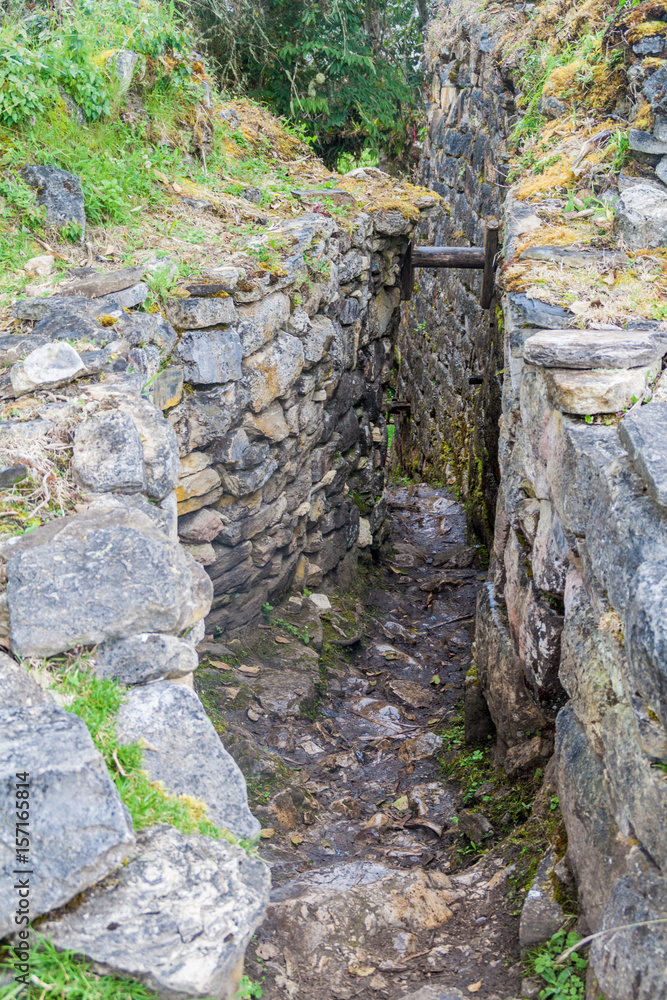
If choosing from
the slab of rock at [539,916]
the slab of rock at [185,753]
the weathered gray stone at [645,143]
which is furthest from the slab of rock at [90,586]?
the weathered gray stone at [645,143]

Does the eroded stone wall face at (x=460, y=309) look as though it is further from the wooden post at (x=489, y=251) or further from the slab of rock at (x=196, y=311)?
the slab of rock at (x=196, y=311)

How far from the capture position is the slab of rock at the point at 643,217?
3.50 m

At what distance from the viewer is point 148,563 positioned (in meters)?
1.93

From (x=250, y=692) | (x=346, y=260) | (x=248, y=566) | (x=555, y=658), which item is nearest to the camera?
(x=555, y=658)

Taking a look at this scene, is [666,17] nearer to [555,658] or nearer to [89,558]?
[555,658]

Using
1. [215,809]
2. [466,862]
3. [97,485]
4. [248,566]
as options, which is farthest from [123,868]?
[248,566]

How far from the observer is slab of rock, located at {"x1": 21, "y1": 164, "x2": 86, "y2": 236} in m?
3.61

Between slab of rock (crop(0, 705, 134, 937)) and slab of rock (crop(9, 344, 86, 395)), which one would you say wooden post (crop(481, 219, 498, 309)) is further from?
slab of rock (crop(0, 705, 134, 937))

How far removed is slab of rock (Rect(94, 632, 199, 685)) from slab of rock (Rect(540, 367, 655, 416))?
1.58 meters

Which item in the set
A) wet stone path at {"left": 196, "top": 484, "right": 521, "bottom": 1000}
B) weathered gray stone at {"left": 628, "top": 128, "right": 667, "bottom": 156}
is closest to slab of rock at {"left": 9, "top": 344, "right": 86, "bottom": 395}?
wet stone path at {"left": 196, "top": 484, "right": 521, "bottom": 1000}

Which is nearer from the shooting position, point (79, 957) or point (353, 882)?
point (79, 957)

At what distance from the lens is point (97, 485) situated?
7.64 feet

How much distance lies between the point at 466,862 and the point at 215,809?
186cm

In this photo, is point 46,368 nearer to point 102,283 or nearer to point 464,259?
point 102,283
